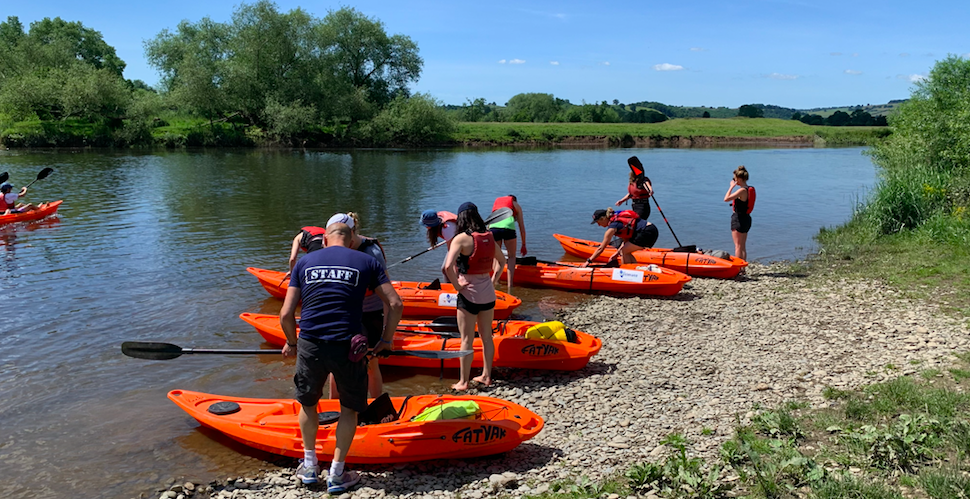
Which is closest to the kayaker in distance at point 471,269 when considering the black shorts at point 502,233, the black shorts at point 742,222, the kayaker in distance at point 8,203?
the black shorts at point 502,233

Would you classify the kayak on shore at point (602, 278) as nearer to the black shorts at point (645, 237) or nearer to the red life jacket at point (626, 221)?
the black shorts at point (645, 237)

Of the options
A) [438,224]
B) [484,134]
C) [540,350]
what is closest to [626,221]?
[438,224]

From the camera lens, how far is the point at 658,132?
7962 centimetres

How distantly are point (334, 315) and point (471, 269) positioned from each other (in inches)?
89.6

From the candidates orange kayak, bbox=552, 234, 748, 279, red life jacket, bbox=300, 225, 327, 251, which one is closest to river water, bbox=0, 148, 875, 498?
red life jacket, bbox=300, 225, 327, 251

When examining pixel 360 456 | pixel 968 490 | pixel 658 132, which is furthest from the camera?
pixel 658 132

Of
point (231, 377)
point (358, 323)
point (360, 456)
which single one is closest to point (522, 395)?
point (360, 456)

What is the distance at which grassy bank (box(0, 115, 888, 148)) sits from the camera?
164ft

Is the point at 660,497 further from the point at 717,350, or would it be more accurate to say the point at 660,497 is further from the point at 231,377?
the point at 231,377

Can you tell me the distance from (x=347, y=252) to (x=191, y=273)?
10474 millimetres

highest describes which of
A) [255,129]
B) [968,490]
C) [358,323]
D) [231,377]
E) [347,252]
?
[255,129]

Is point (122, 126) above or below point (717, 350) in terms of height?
above

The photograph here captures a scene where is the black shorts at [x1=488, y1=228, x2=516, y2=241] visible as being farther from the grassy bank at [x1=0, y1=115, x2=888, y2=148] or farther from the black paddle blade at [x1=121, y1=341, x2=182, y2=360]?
the grassy bank at [x1=0, y1=115, x2=888, y2=148]

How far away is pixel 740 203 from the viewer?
13.2 metres
